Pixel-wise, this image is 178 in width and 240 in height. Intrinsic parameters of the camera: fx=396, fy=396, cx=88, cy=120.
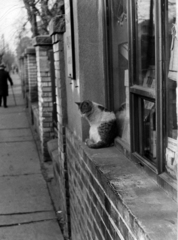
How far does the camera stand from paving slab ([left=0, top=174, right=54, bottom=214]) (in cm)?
547

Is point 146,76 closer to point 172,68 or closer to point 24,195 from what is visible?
point 172,68

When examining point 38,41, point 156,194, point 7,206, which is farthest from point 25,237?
point 38,41

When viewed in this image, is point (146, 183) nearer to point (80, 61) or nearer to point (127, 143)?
point (127, 143)

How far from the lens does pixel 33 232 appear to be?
15.6 ft

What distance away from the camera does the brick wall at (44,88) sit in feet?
25.0

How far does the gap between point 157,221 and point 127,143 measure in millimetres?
1357

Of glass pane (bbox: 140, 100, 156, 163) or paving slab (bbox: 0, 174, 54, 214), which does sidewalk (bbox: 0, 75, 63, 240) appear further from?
glass pane (bbox: 140, 100, 156, 163)

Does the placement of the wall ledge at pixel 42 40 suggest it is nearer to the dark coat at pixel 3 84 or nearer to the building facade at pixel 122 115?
the building facade at pixel 122 115

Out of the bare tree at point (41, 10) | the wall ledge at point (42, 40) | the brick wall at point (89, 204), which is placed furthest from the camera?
the wall ledge at point (42, 40)

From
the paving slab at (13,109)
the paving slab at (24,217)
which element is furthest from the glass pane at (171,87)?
the paving slab at (13,109)

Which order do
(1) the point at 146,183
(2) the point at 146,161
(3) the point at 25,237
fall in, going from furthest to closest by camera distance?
(3) the point at 25,237 < (2) the point at 146,161 < (1) the point at 146,183

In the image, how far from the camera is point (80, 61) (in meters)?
3.67

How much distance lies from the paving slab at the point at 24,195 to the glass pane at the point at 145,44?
130 inches

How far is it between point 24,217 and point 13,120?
740 cm
